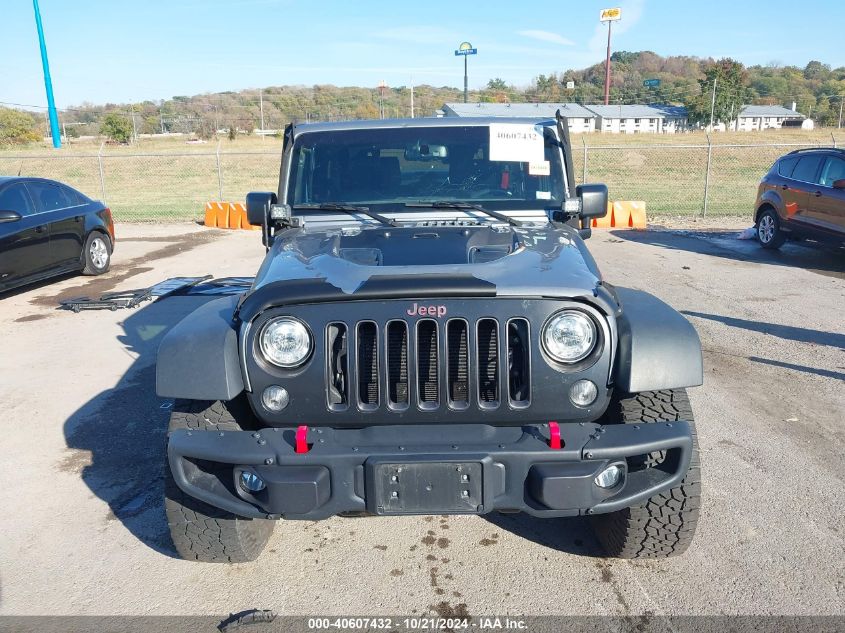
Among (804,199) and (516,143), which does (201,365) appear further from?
(804,199)

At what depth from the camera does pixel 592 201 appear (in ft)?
13.6

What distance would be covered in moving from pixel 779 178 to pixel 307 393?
37.8 feet

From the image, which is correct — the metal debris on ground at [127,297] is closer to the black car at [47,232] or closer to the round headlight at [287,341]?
the black car at [47,232]

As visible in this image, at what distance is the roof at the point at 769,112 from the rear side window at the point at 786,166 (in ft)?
210

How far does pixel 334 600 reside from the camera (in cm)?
313

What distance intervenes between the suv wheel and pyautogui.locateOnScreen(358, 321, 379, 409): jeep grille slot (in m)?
11.1

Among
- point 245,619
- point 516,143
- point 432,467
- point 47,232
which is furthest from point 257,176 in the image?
point 432,467

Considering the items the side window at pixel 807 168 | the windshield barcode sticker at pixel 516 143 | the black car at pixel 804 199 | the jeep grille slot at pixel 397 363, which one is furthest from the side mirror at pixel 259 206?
the side window at pixel 807 168

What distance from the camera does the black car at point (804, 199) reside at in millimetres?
10773

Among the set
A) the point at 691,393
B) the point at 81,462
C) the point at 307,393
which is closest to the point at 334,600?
the point at 307,393

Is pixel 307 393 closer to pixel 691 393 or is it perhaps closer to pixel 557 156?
pixel 557 156

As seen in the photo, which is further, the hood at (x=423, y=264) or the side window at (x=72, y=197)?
the side window at (x=72, y=197)

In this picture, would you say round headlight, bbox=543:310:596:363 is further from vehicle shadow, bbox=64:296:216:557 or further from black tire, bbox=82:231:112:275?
black tire, bbox=82:231:112:275

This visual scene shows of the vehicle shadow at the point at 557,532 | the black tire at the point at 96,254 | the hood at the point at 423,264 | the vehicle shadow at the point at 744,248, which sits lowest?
the vehicle shadow at the point at 744,248
